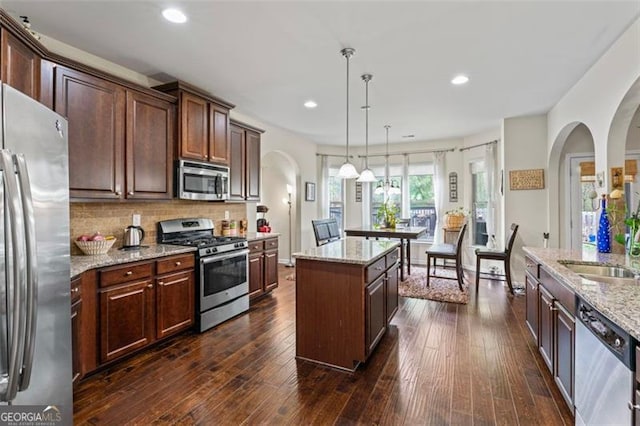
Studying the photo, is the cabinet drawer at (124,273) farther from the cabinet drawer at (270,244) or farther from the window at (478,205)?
the window at (478,205)

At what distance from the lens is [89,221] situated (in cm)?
280

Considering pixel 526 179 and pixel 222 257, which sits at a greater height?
pixel 526 179

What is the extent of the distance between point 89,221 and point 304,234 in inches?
161

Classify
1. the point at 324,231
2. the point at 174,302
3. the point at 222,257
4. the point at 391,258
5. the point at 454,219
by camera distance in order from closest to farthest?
the point at 174,302
the point at 391,258
the point at 222,257
the point at 324,231
the point at 454,219

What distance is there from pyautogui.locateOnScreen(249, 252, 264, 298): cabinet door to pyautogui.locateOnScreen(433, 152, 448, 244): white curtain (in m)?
3.94

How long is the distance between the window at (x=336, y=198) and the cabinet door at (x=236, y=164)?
10.8 feet

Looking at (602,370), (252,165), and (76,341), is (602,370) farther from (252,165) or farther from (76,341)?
(252,165)

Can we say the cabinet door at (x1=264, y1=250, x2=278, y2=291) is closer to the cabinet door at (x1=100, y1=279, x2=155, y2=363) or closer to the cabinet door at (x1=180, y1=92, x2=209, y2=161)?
the cabinet door at (x1=180, y1=92, x2=209, y2=161)

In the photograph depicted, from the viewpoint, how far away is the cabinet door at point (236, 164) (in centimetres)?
411

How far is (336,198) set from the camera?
24.2ft

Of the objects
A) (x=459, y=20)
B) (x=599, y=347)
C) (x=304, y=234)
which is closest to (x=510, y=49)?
(x=459, y=20)

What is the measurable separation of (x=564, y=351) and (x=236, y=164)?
3.77 m

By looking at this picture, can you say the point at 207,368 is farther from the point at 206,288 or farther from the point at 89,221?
the point at 89,221

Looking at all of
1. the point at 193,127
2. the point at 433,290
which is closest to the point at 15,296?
the point at 193,127
